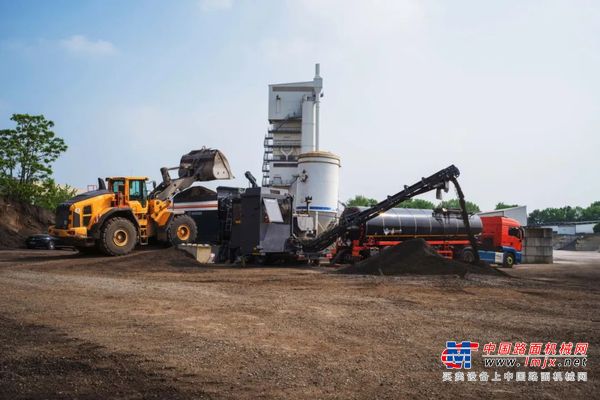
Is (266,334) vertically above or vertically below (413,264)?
below

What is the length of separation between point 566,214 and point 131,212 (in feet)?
442

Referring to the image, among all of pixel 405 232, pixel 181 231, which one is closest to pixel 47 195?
pixel 181 231

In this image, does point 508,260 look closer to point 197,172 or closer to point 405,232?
point 405,232

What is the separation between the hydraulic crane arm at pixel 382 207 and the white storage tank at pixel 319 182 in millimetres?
9726

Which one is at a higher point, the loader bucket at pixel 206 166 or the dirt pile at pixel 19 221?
the loader bucket at pixel 206 166

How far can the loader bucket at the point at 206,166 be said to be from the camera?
2259 cm

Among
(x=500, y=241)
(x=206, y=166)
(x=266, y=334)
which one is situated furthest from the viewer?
(x=500, y=241)

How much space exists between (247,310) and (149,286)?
4.34 m

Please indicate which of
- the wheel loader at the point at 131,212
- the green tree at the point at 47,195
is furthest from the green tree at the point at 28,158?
the wheel loader at the point at 131,212

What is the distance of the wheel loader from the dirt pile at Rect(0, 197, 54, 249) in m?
17.5

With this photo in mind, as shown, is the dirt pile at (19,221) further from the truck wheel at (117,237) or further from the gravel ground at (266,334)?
the gravel ground at (266,334)

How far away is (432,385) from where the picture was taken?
5.07 metres

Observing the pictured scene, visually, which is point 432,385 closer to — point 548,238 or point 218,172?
point 218,172

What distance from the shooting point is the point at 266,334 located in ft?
23.6
